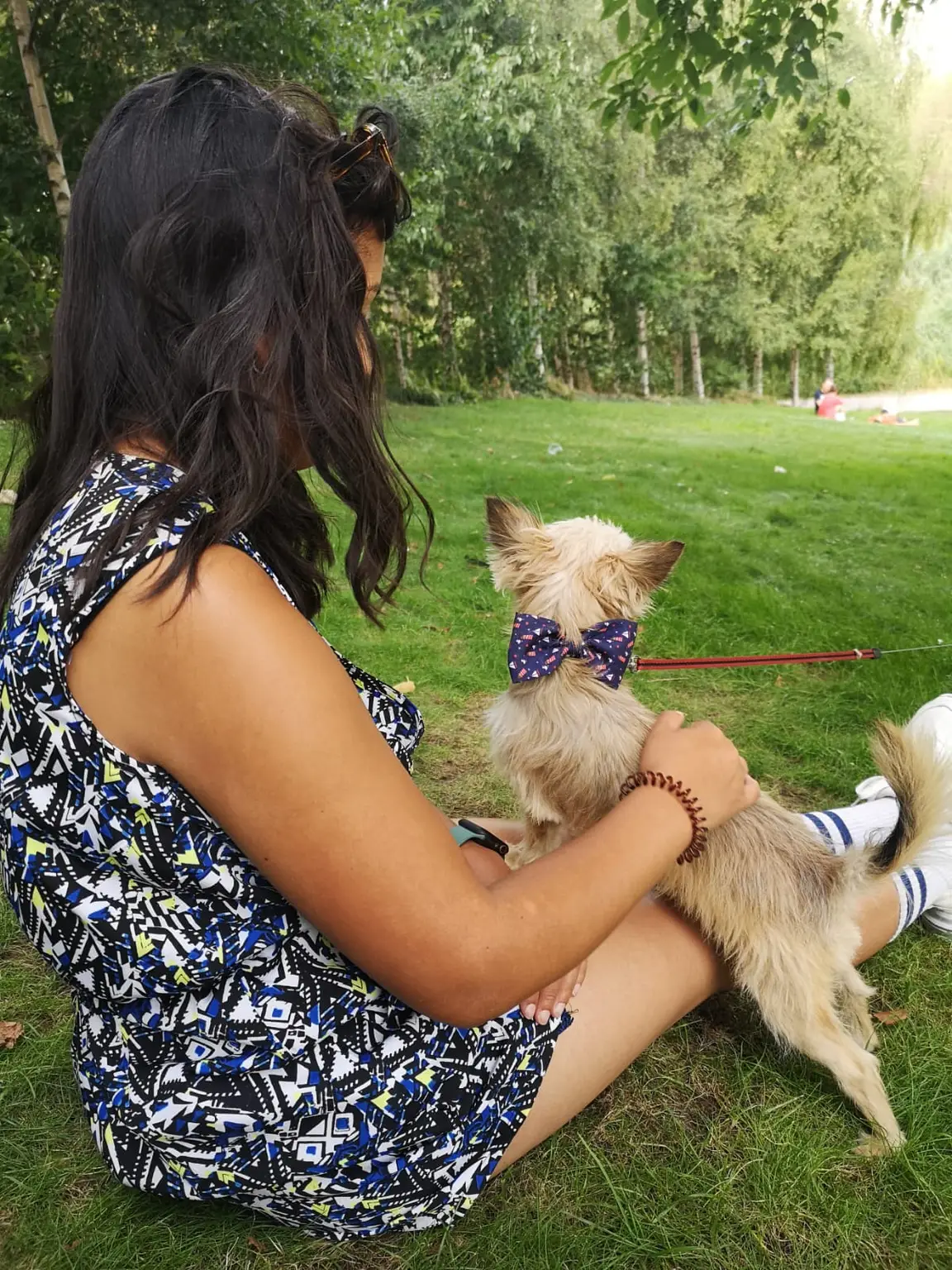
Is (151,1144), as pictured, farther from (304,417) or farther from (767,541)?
(767,541)

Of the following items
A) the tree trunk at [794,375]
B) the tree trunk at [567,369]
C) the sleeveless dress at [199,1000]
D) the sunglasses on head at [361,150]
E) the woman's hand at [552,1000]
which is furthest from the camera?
the tree trunk at [794,375]

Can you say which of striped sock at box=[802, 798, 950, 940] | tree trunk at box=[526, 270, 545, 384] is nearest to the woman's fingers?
striped sock at box=[802, 798, 950, 940]

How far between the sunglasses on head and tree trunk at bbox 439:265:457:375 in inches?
871

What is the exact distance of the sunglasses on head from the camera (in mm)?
1306

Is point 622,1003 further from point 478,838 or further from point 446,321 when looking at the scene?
point 446,321

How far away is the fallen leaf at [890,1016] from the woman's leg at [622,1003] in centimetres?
59

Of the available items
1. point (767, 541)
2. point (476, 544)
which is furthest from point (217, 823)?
point (767, 541)

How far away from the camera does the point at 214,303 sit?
1194 mm

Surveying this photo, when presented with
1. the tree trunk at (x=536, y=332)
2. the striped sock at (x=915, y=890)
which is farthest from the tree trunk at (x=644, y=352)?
the striped sock at (x=915, y=890)

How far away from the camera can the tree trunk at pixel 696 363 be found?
1173 inches

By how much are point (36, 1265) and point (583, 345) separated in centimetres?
3082

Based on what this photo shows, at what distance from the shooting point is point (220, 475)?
116 cm

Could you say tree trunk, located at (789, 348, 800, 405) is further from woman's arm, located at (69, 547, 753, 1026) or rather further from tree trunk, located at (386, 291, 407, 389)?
woman's arm, located at (69, 547, 753, 1026)

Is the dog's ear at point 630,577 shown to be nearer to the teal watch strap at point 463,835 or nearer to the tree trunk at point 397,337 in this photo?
the teal watch strap at point 463,835
